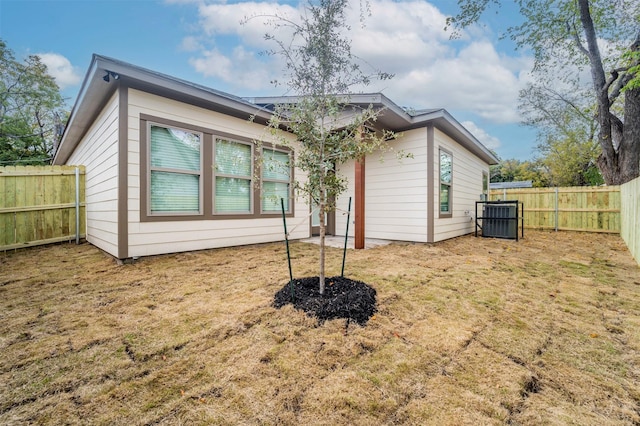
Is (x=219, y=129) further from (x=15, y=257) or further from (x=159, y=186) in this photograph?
(x=15, y=257)

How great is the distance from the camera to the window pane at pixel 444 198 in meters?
6.61

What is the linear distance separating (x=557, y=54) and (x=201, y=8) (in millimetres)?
12127

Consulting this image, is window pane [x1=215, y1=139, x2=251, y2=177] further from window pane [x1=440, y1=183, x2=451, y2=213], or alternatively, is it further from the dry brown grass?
window pane [x1=440, y1=183, x2=451, y2=213]

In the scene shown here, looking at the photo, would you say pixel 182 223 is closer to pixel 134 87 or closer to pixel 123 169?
pixel 123 169

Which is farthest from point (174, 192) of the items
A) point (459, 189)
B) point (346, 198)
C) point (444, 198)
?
point (459, 189)

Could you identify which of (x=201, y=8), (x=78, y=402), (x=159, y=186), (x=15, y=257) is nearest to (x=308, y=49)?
(x=78, y=402)

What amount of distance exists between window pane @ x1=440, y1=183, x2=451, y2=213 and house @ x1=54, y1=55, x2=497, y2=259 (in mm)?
26

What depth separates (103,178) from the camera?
4.81 m

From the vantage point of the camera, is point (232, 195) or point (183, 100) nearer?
point (183, 100)

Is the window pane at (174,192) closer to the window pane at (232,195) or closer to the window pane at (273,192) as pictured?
the window pane at (232,195)

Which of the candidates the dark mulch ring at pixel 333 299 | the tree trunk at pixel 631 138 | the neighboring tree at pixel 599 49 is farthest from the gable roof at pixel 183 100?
the tree trunk at pixel 631 138

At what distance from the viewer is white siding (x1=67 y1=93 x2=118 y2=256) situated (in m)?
4.17

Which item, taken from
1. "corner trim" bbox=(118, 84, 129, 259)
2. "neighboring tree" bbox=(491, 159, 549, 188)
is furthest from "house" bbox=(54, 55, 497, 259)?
"neighboring tree" bbox=(491, 159, 549, 188)

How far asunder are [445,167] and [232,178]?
16.6 feet
